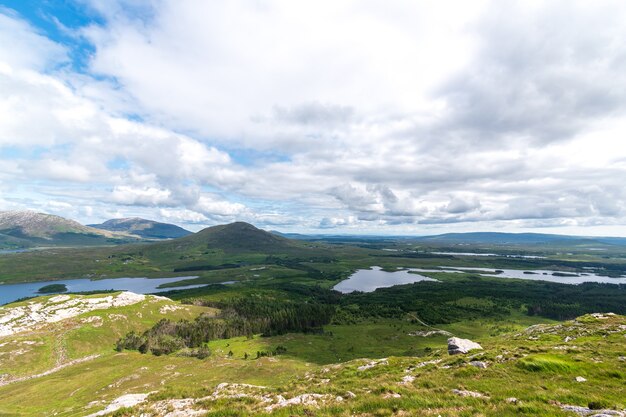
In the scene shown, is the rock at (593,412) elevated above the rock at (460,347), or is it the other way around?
the rock at (593,412)

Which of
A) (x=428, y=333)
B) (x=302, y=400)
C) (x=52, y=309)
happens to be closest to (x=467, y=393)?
(x=302, y=400)

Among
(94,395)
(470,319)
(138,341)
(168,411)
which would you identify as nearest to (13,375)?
(138,341)

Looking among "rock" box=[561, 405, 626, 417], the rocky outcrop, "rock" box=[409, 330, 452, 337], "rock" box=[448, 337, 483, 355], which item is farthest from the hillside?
"rock" box=[448, 337, 483, 355]

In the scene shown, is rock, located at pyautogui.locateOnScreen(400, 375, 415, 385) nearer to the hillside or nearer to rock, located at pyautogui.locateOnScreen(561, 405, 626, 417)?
the hillside

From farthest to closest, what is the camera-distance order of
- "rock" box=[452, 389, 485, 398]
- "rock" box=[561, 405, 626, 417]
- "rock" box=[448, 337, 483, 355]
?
"rock" box=[448, 337, 483, 355]
"rock" box=[452, 389, 485, 398]
"rock" box=[561, 405, 626, 417]

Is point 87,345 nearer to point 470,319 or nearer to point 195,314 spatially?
point 195,314

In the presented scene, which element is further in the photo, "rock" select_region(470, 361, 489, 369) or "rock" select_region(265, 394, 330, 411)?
"rock" select_region(470, 361, 489, 369)

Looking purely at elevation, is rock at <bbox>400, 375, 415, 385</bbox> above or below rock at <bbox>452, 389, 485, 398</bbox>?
below

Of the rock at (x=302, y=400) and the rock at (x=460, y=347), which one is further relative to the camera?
the rock at (x=460, y=347)

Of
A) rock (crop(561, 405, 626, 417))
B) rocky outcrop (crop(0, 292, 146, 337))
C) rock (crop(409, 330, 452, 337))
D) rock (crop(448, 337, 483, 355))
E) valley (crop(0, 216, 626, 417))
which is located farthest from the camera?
rock (crop(409, 330, 452, 337))

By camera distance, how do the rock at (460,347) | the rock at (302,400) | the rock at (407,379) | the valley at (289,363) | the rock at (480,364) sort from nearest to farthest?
the valley at (289,363) → the rock at (302,400) → the rock at (407,379) → the rock at (480,364) → the rock at (460,347)

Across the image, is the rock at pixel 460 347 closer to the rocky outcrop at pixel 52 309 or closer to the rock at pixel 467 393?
the rock at pixel 467 393

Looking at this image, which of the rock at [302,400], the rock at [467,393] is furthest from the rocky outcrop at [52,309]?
the rock at [467,393]
